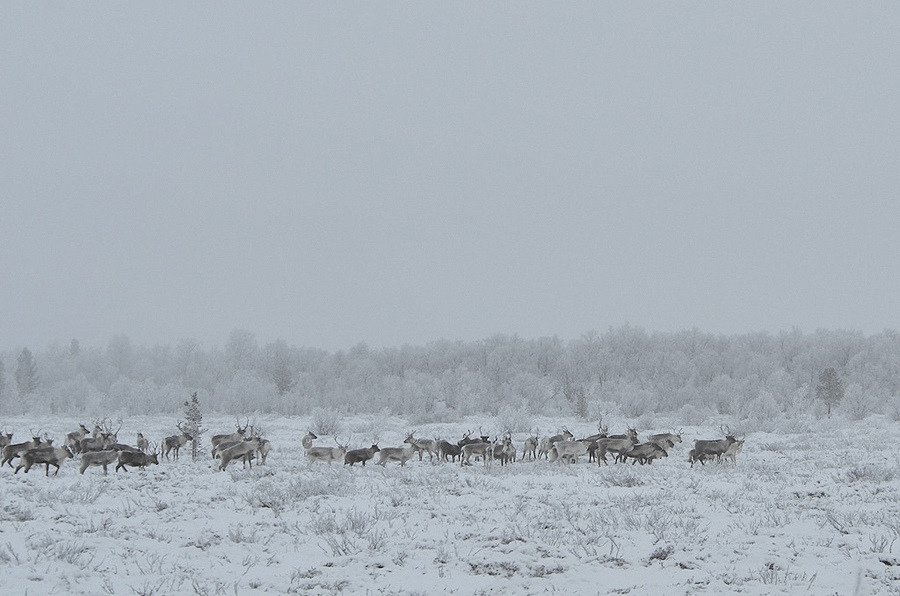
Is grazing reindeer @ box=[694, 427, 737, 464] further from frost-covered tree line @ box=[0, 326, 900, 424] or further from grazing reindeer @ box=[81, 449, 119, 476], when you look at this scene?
frost-covered tree line @ box=[0, 326, 900, 424]

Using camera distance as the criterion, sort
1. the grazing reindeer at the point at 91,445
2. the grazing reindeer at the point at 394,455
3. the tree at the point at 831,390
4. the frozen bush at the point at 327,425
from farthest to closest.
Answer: the tree at the point at 831,390
the frozen bush at the point at 327,425
the grazing reindeer at the point at 394,455
the grazing reindeer at the point at 91,445

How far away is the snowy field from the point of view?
8.37 metres

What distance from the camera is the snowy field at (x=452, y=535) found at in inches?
329

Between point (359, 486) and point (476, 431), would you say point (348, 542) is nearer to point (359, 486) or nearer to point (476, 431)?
point (359, 486)

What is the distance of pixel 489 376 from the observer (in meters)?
98.0

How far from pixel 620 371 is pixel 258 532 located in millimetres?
92506

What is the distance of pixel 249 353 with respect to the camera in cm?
→ 11175

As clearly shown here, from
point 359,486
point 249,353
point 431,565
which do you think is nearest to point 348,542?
point 431,565

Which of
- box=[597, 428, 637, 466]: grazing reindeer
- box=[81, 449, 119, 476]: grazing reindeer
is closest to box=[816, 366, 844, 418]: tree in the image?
box=[597, 428, 637, 466]: grazing reindeer

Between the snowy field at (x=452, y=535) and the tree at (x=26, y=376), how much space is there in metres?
94.0

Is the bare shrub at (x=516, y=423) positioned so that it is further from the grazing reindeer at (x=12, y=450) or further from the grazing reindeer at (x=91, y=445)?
the grazing reindeer at (x=12, y=450)

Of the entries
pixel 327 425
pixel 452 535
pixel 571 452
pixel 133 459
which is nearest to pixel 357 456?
pixel 133 459

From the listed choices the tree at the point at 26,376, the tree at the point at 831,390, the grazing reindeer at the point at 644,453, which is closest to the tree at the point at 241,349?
the tree at the point at 26,376

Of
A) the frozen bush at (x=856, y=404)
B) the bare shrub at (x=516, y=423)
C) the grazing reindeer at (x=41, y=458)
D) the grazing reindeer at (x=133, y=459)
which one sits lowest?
the frozen bush at (x=856, y=404)
